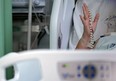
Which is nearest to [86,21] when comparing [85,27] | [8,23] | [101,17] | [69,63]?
[85,27]

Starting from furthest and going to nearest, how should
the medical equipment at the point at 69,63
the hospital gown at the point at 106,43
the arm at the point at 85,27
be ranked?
the arm at the point at 85,27 < the hospital gown at the point at 106,43 < the medical equipment at the point at 69,63

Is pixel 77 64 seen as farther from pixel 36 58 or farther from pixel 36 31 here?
pixel 36 31

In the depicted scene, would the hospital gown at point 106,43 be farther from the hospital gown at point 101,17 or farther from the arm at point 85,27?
the hospital gown at point 101,17

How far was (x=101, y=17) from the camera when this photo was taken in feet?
5.32

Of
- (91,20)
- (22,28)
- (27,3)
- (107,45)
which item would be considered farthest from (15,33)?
(107,45)

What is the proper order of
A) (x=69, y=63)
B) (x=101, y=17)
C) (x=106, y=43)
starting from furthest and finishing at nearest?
(x=101, y=17) < (x=106, y=43) < (x=69, y=63)

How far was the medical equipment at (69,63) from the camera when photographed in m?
0.52

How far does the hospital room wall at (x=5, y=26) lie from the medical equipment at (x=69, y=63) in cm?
94

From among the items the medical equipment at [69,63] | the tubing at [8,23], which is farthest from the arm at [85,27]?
the medical equipment at [69,63]

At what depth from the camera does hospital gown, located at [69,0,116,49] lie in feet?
5.27

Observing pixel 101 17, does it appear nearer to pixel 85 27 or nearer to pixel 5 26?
pixel 85 27

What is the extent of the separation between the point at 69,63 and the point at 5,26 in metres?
→ 1.10

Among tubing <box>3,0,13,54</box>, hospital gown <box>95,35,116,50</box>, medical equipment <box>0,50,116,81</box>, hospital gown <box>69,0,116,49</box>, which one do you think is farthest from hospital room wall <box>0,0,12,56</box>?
medical equipment <box>0,50,116,81</box>

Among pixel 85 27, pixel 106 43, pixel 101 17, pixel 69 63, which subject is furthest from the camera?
pixel 101 17
